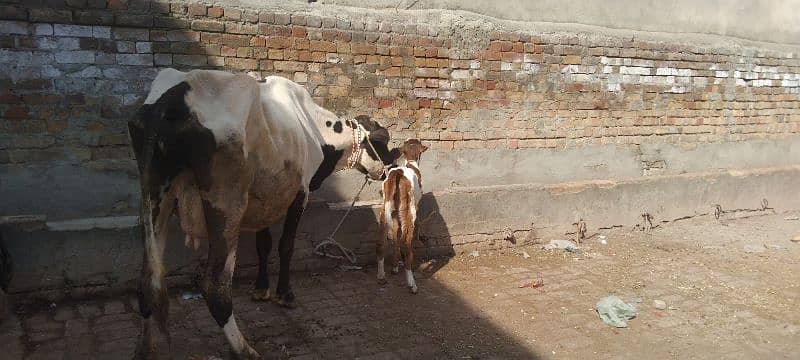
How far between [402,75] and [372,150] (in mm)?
1155

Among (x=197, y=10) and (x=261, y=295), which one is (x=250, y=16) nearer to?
(x=197, y=10)

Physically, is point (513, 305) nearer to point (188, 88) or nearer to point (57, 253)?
point (188, 88)

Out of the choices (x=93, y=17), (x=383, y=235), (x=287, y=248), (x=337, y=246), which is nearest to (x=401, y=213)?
(x=383, y=235)

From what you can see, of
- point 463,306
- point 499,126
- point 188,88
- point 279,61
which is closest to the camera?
point 188,88

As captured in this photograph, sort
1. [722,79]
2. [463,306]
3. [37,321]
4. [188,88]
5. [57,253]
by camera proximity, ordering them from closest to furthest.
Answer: [188,88], [37,321], [57,253], [463,306], [722,79]

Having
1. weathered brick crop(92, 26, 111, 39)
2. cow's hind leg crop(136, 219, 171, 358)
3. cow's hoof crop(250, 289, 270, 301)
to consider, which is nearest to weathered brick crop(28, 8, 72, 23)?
weathered brick crop(92, 26, 111, 39)

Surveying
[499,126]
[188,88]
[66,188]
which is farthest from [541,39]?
[66,188]

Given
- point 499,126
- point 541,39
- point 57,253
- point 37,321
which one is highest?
point 541,39

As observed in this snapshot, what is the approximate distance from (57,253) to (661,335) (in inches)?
199

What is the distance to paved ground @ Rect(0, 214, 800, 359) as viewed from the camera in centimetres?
427

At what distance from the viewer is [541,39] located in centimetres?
712

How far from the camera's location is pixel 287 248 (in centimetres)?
506

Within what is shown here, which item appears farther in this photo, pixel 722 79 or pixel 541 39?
pixel 722 79

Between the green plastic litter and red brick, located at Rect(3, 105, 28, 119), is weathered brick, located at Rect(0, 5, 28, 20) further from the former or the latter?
the green plastic litter
